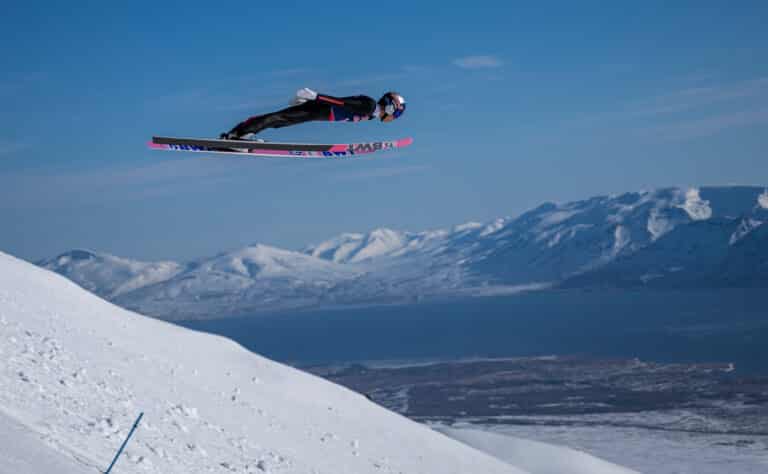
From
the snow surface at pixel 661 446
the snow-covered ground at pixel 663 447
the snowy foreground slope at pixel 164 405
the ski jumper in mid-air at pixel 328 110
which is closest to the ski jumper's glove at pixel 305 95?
the ski jumper in mid-air at pixel 328 110

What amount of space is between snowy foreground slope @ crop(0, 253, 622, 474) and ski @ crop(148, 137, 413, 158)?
6.70 metres

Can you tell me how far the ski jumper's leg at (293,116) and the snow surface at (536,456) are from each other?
38478 mm

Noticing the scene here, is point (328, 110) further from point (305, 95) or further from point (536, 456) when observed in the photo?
point (536, 456)

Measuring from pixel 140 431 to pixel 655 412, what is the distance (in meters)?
97.4

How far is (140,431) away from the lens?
1783cm

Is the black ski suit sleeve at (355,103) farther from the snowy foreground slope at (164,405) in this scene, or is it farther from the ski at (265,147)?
the snowy foreground slope at (164,405)

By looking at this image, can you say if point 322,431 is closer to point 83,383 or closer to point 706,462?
point 83,383

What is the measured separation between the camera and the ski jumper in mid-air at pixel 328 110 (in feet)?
43.7

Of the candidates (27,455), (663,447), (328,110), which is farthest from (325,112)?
(663,447)

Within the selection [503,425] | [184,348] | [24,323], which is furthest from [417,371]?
[24,323]

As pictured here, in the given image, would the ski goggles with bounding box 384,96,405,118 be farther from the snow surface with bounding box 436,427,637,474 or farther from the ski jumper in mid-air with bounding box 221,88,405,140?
the snow surface with bounding box 436,427,637,474

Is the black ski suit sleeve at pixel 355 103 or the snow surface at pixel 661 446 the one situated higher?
the black ski suit sleeve at pixel 355 103

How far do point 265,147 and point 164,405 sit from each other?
11464mm

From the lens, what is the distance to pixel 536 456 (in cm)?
4756
